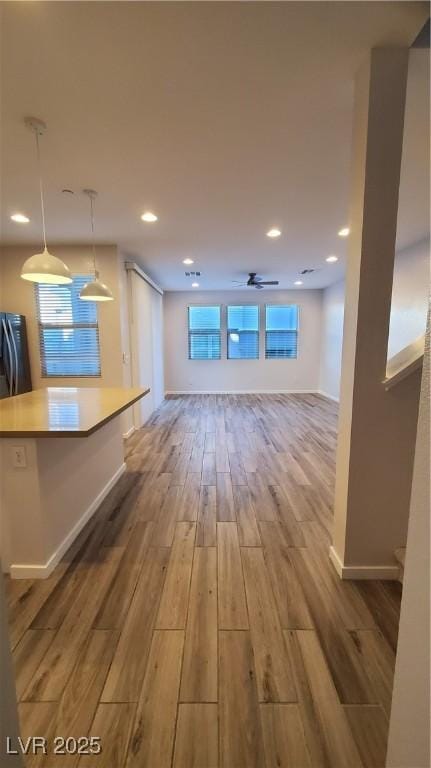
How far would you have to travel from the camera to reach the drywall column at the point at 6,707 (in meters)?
0.66

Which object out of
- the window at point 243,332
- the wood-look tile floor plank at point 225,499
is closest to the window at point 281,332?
the window at point 243,332

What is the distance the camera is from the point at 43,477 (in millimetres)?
1723

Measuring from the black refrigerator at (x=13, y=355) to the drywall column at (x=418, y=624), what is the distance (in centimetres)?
456

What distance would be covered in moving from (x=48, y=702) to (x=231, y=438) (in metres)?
3.37

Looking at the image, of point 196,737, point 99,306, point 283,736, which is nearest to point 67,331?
point 99,306

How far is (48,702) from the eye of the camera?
1.13 metres

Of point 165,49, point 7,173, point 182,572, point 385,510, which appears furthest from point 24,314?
point 385,510

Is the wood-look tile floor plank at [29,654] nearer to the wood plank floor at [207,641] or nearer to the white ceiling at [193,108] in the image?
the wood plank floor at [207,641]

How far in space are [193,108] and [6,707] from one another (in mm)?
2643

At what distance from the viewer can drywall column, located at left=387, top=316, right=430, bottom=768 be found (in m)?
0.59

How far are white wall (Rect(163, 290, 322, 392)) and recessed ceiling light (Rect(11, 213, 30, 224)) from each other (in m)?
4.43

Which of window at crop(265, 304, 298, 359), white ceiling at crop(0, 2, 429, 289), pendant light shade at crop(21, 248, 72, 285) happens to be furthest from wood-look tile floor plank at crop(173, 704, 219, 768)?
window at crop(265, 304, 298, 359)

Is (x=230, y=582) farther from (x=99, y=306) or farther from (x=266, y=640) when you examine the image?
(x=99, y=306)

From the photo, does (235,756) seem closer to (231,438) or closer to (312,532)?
(312,532)
